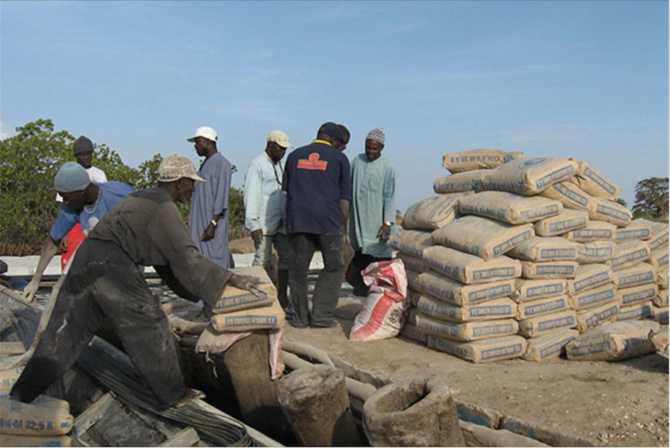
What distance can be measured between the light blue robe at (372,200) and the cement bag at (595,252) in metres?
1.93

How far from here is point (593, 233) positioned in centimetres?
494

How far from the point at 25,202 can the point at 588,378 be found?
13.3 metres

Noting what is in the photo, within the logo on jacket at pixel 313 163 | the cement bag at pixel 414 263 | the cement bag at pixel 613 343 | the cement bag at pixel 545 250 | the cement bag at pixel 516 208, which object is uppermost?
the logo on jacket at pixel 313 163

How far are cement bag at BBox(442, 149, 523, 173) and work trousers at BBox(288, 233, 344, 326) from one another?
4.27 ft

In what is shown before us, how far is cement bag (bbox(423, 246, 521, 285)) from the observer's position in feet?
14.7

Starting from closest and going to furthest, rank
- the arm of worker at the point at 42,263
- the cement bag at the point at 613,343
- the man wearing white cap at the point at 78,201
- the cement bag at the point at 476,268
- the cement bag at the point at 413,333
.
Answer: the cement bag at the point at 613,343 → the cement bag at the point at 476,268 → the man wearing white cap at the point at 78,201 → the cement bag at the point at 413,333 → the arm of worker at the point at 42,263

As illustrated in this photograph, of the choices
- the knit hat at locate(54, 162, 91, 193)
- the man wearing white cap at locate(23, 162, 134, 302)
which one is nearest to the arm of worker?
the man wearing white cap at locate(23, 162, 134, 302)

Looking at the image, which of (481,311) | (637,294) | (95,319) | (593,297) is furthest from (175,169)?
(637,294)

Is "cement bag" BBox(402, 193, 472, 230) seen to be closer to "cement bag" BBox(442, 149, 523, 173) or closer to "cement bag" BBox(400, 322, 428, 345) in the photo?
"cement bag" BBox(442, 149, 523, 173)

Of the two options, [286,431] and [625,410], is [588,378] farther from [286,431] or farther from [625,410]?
[286,431]

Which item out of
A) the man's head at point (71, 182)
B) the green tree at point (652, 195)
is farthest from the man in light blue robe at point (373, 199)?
the green tree at point (652, 195)

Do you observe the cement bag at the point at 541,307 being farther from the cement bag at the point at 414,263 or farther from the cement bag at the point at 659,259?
the cement bag at the point at 659,259

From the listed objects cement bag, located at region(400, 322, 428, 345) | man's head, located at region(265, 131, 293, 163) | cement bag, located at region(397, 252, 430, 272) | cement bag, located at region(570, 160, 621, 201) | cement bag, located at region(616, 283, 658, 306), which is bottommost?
cement bag, located at region(400, 322, 428, 345)

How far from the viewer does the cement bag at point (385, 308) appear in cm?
527
